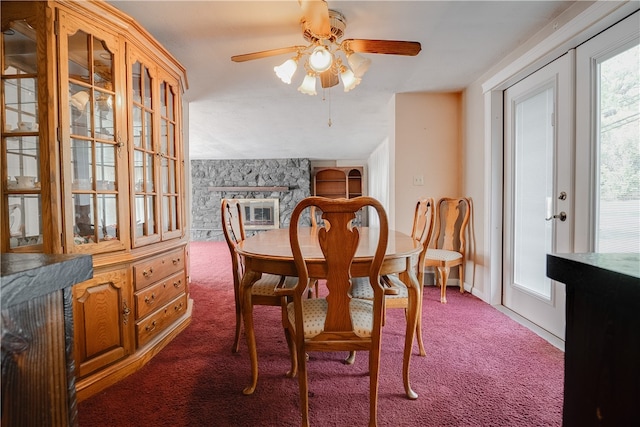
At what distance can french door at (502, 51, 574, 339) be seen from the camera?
76.7 inches

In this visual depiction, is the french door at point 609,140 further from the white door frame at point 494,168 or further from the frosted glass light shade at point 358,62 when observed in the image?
the frosted glass light shade at point 358,62

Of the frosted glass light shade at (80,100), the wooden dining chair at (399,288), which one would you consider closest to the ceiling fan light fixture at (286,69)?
the frosted glass light shade at (80,100)

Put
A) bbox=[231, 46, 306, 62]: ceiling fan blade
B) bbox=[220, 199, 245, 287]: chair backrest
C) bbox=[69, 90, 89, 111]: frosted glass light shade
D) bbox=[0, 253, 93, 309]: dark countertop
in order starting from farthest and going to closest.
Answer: bbox=[220, 199, 245, 287]: chair backrest → bbox=[231, 46, 306, 62]: ceiling fan blade → bbox=[69, 90, 89, 111]: frosted glass light shade → bbox=[0, 253, 93, 309]: dark countertop

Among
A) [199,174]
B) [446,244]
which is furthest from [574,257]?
[199,174]

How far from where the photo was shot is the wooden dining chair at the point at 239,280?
5.43 ft

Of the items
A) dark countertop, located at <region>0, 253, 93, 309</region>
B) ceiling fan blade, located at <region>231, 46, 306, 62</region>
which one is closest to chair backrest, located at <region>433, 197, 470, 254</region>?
ceiling fan blade, located at <region>231, 46, 306, 62</region>

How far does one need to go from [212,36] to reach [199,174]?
19.9ft

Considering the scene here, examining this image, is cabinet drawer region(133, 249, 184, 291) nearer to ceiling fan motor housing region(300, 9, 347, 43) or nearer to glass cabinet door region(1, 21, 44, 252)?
glass cabinet door region(1, 21, 44, 252)

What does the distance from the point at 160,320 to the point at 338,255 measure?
152 centimetres

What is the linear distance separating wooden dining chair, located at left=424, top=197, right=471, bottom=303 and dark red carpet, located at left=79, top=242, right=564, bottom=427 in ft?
2.08

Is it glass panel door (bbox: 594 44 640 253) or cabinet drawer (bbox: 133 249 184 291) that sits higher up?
glass panel door (bbox: 594 44 640 253)

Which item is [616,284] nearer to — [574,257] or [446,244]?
[574,257]

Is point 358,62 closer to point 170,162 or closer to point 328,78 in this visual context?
point 328,78

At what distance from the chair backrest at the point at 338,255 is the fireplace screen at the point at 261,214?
251 inches
